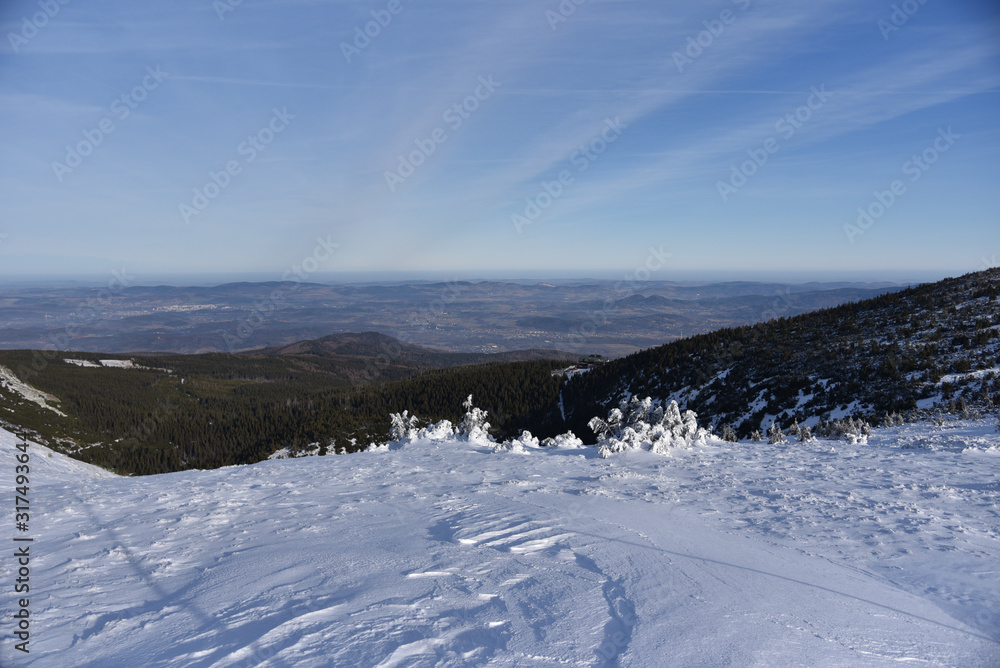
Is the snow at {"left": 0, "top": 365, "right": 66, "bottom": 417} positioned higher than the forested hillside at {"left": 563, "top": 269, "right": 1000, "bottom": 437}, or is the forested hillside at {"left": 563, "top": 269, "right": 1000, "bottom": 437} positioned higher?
the forested hillside at {"left": 563, "top": 269, "right": 1000, "bottom": 437}

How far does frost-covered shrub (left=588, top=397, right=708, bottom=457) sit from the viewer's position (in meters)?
14.1

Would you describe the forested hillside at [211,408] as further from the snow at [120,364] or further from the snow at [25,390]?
the snow at [25,390]

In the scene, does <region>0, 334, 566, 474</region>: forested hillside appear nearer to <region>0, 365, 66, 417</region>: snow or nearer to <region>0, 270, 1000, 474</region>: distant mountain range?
<region>0, 270, 1000, 474</region>: distant mountain range

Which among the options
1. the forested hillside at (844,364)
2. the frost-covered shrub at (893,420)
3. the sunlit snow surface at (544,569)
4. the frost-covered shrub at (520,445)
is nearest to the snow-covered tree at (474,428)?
the frost-covered shrub at (520,445)

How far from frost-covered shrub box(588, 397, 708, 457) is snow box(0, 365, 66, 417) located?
257ft

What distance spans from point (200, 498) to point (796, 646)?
12.0 m

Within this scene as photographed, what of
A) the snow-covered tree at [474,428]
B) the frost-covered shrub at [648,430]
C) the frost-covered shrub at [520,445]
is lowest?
the snow-covered tree at [474,428]

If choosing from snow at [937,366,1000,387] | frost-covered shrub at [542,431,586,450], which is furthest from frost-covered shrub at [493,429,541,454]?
snow at [937,366,1000,387]

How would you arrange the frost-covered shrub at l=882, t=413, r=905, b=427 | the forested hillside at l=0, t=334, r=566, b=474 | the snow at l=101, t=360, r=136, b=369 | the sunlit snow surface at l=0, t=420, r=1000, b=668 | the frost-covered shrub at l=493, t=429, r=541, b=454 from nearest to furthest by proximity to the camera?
1. the sunlit snow surface at l=0, t=420, r=1000, b=668
2. the frost-covered shrub at l=882, t=413, r=905, b=427
3. the frost-covered shrub at l=493, t=429, r=541, b=454
4. the forested hillside at l=0, t=334, r=566, b=474
5. the snow at l=101, t=360, r=136, b=369

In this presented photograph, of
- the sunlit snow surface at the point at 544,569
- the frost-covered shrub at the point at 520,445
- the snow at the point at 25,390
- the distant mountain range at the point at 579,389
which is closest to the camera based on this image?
the sunlit snow surface at the point at 544,569

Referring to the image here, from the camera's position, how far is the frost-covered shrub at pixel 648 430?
14.1 meters

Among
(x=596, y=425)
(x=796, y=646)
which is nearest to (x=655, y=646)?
(x=796, y=646)

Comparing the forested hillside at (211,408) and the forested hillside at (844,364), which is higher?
the forested hillside at (844,364)

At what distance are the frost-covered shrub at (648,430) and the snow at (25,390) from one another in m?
78.3
